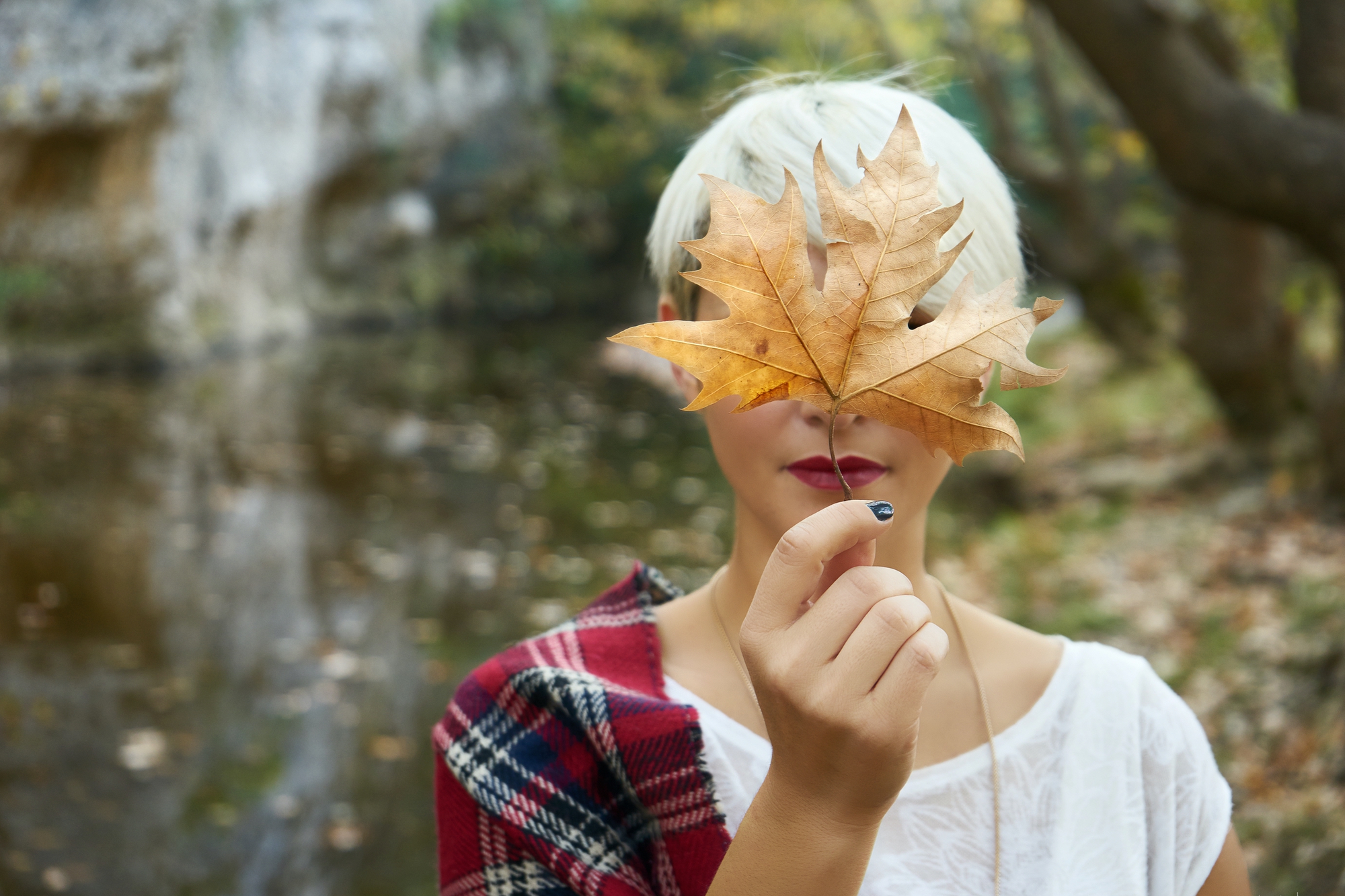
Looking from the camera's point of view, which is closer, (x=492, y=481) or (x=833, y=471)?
(x=833, y=471)

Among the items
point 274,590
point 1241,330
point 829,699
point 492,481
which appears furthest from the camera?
point 492,481

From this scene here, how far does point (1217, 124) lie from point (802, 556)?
448 centimetres

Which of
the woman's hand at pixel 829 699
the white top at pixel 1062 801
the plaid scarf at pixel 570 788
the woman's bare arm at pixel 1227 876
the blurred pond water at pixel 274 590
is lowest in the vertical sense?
the blurred pond water at pixel 274 590

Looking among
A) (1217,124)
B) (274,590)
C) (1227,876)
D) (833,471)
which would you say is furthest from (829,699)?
(274,590)

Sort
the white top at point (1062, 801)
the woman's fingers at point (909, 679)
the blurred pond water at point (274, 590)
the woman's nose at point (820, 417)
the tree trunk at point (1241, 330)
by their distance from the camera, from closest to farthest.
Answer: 1. the woman's fingers at point (909, 679)
2. the woman's nose at point (820, 417)
3. the white top at point (1062, 801)
4. the blurred pond water at point (274, 590)
5. the tree trunk at point (1241, 330)

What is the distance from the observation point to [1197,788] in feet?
4.30

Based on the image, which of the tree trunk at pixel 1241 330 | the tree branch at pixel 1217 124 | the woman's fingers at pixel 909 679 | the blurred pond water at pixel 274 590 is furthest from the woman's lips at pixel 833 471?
the tree trunk at pixel 1241 330

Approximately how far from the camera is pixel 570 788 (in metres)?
1.22

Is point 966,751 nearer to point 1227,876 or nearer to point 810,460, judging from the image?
point 1227,876

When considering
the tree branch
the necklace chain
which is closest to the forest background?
the tree branch

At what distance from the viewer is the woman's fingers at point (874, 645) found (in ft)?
2.97

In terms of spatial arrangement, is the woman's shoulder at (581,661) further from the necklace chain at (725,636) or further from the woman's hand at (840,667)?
the woman's hand at (840,667)

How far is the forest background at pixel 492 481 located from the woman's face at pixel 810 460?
667 millimetres

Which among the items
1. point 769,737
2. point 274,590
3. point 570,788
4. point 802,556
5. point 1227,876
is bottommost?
point 274,590
